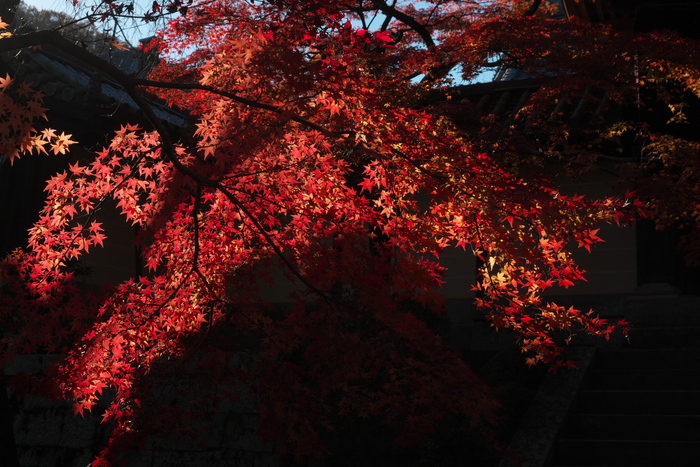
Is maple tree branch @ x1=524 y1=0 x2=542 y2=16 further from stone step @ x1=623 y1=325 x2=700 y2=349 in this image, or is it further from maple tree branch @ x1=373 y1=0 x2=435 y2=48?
stone step @ x1=623 y1=325 x2=700 y2=349

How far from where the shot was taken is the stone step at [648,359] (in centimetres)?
872

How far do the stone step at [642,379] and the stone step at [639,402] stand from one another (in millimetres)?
340

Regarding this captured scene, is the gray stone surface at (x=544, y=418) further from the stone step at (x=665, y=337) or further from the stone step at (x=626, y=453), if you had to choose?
the stone step at (x=665, y=337)

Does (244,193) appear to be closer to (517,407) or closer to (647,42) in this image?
(517,407)

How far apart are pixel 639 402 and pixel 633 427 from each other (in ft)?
1.83

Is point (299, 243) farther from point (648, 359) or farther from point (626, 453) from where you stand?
point (648, 359)

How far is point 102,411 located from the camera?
30.2 feet

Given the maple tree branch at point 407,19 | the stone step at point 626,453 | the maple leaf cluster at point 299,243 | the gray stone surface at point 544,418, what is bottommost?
the stone step at point 626,453

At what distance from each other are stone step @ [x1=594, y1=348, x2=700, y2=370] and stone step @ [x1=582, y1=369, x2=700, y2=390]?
0.49 m

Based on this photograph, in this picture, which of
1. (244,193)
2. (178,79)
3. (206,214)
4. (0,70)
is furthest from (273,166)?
(178,79)

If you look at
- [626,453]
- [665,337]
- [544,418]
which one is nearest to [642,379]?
[665,337]

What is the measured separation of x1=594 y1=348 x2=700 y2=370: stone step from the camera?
8.72m

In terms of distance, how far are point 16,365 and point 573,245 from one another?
29.3 ft

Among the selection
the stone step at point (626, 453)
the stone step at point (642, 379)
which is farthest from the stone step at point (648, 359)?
the stone step at point (626, 453)
